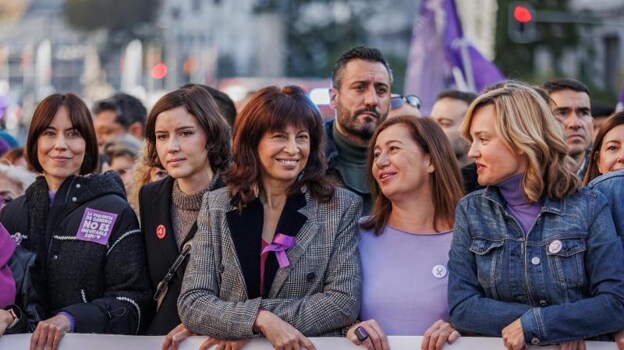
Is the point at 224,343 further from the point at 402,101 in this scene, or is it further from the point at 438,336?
the point at 402,101

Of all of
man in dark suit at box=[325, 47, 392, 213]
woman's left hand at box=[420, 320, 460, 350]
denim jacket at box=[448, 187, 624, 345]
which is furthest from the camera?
man in dark suit at box=[325, 47, 392, 213]

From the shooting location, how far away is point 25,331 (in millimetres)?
6152

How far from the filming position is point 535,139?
5727 mm

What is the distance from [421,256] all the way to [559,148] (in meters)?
0.84

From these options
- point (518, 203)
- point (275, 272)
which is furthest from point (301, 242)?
point (518, 203)

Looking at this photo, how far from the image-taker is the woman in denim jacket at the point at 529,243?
5.47m

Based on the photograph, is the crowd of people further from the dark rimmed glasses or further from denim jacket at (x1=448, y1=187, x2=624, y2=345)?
the dark rimmed glasses

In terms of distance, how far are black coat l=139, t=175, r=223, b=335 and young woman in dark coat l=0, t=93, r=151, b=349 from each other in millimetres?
59

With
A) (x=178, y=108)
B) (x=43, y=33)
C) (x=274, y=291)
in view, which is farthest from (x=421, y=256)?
(x=43, y=33)

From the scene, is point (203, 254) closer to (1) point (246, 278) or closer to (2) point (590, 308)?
(1) point (246, 278)

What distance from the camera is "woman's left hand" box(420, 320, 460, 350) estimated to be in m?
5.75

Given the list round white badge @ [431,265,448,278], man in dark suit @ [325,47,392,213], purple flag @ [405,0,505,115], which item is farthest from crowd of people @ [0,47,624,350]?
purple flag @ [405,0,505,115]

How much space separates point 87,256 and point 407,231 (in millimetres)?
1506

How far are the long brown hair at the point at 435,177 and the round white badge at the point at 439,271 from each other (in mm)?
250
